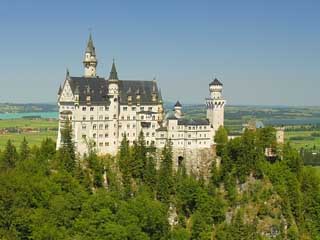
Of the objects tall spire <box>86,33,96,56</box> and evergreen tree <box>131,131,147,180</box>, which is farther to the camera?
tall spire <box>86,33,96,56</box>

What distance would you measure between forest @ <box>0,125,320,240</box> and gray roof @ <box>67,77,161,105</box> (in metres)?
8.88

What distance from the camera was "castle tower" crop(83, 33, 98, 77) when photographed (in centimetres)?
10481

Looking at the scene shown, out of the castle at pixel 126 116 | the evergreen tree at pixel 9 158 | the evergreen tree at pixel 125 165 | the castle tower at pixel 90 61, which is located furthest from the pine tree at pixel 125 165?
the evergreen tree at pixel 9 158

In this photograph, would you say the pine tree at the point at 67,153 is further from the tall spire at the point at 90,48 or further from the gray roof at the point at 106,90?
the tall spire at the point at 90,48

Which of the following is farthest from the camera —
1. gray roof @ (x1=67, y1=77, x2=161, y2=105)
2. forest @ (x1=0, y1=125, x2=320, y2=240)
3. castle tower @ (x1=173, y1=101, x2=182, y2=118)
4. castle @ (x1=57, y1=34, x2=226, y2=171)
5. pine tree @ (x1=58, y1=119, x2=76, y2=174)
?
castle tower @ (x1=173, y1=101, x2=182, y2=118)

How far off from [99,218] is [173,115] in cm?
3035

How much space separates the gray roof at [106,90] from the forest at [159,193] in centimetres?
888

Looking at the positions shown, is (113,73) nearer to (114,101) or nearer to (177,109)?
(114,101)

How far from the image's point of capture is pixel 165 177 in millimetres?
95000

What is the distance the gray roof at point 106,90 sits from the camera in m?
96.9

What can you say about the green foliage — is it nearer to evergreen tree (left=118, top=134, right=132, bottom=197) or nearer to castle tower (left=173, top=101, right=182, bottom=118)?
evergreen tree (left=118, top=134, right=132, bottom=197)

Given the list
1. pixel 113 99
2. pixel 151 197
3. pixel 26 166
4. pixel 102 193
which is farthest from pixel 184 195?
pixel 26 166

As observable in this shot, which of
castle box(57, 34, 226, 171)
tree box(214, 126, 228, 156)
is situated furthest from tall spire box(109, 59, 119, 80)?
tree box(214, 126, 228, 156)

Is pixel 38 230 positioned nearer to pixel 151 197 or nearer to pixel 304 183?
pixel 151 197
